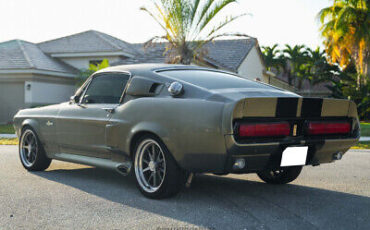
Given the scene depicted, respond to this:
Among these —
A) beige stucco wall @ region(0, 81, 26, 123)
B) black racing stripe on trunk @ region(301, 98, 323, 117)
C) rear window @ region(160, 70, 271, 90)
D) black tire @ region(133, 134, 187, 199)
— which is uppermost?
rear window @ region(160, 70, 271, 90)

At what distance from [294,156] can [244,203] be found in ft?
2.30

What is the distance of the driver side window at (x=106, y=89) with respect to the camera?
5785 millimetres

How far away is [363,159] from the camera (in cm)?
947

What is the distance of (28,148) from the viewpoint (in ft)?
23.5

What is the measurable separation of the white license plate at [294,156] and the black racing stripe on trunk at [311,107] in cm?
35

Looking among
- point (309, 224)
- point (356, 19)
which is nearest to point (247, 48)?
point (356, 19)

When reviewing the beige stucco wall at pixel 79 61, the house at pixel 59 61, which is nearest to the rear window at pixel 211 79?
the house at pixel 59 61

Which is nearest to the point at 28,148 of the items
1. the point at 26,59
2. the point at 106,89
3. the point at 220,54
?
the point at 106,89

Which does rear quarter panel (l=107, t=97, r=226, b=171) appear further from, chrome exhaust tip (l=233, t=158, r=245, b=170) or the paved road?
the paved road

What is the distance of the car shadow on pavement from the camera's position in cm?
417

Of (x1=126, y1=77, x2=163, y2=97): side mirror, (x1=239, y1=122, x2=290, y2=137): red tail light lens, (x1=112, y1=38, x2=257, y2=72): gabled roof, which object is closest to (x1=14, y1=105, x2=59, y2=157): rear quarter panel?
(x1=126, y1=77, x2=163, y2=97): side mirror

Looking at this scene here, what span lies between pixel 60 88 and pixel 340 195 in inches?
842

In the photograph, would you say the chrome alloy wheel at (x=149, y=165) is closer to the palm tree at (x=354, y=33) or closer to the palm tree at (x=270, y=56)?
the palm tree at (x=354, y=33)

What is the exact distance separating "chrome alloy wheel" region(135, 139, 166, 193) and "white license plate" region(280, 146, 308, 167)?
4.05ft
